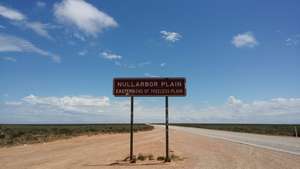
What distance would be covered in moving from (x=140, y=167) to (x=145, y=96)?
3.23m

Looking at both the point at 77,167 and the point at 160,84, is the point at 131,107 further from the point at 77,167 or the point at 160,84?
the point at 77,167

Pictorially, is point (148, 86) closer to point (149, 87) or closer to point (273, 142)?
point (149, 87)

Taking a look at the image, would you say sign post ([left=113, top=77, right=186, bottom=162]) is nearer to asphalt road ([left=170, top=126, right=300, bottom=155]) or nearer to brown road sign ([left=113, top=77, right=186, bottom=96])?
brown road sign ([left=113, top=77, right=186, bottom=96])

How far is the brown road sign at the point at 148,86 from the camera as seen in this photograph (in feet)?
45.6

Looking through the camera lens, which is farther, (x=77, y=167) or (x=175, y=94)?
(x=175, y=94)

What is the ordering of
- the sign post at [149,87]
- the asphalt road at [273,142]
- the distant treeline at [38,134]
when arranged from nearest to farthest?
the sign post at [149,87], the asphalt road at [273,142], the distant treeline at [38,134]

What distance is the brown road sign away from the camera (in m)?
13.9

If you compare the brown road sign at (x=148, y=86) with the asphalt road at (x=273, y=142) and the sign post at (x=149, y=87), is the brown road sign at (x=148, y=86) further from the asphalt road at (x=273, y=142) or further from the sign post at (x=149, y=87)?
the asphalt road at (x=273, y=142)

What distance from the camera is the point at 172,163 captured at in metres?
12.9

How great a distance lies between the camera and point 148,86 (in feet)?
46.2

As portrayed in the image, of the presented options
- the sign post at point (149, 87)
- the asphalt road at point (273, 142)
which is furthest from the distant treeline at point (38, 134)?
the asphalt road at point (273, 142)

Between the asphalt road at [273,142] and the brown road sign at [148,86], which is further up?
the brown road sign at [148,86]

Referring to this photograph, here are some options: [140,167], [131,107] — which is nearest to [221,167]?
[140,167]

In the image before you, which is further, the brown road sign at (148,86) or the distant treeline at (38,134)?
the distant treeline at (38,134)
